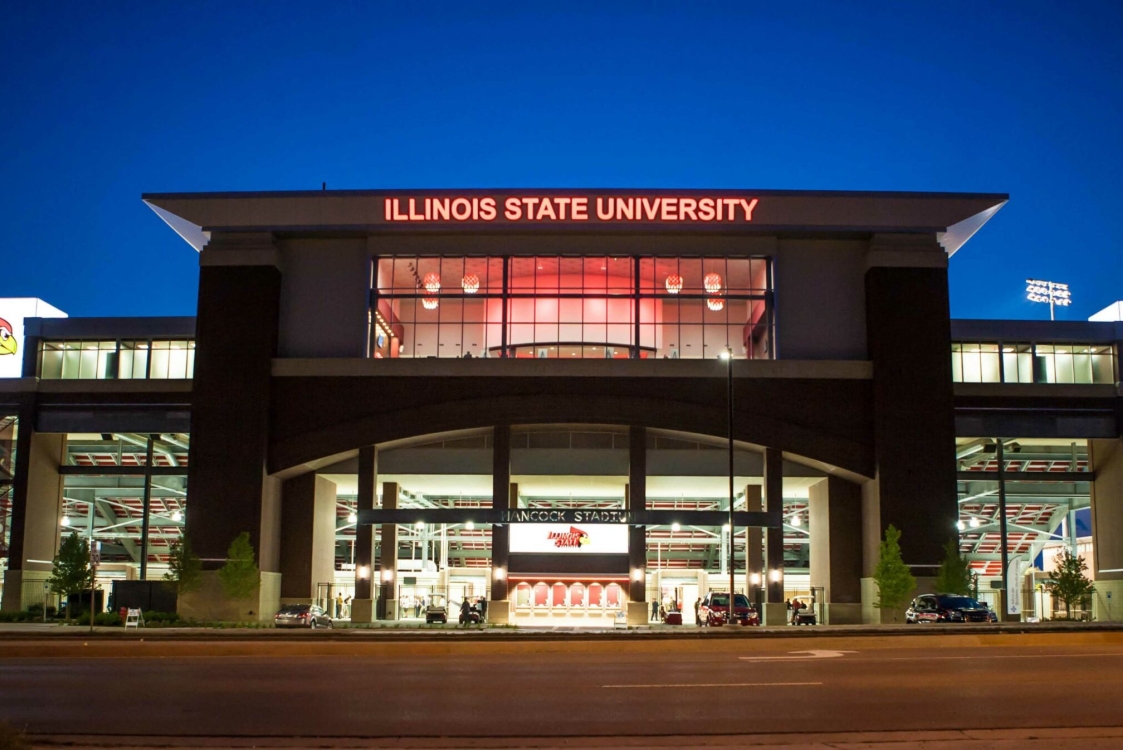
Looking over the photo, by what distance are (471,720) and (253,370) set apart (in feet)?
156

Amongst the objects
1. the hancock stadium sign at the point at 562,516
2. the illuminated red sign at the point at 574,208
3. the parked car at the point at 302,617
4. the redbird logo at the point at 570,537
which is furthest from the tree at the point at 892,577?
the parked car at the point at 302,617

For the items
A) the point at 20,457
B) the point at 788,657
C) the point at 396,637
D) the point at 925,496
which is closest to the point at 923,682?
the point at 788,657

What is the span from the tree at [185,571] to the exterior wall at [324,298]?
470 inches

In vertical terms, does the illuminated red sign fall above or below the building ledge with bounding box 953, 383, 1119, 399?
above

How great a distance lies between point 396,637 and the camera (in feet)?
119

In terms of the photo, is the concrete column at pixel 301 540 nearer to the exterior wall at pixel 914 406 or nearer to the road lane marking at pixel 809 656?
the exterior wall at pixel 914 406

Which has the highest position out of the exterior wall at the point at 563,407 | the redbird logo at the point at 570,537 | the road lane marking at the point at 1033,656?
the exterior wall at the point at 563,407

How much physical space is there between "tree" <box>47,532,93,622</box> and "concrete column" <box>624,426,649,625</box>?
26708 mm

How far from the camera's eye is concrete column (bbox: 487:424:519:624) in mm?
59156

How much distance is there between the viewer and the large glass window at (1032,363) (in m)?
65.5

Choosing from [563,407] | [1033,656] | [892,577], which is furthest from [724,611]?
[1033,656]

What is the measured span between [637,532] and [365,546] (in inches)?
564

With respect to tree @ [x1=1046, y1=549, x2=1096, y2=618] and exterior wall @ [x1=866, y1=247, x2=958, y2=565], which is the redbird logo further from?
tree @ [x1=1046, y1=549, x2=1096, y2=618]

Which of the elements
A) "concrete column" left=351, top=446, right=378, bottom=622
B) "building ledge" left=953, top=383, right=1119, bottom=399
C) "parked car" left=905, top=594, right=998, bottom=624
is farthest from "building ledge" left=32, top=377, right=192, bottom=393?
"building ledge" left=953, top=383, right=1119, bottom=399
